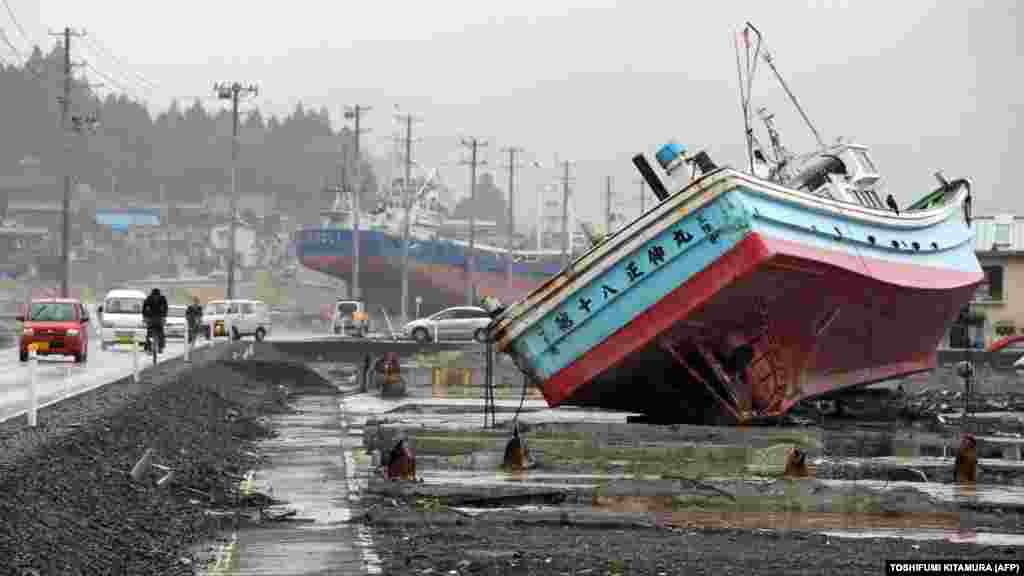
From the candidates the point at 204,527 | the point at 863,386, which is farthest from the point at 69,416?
the point at 863,386

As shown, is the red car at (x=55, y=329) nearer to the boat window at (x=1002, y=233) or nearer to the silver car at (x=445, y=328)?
the silver car at (x=445, y=328)

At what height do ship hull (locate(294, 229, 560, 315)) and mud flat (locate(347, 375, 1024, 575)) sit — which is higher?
ship hull (locate(294, 229, 560, 315))

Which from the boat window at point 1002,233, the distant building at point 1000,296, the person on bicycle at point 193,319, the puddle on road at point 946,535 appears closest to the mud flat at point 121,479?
the puddle on road at point 946,535

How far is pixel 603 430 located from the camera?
29.1m

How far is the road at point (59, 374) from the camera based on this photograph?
32375mm

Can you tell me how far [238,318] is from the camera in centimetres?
8406

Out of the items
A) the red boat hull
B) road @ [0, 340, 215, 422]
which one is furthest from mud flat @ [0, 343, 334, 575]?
the red boat hull

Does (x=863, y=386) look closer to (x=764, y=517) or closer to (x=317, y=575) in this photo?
(x=764, y=517)

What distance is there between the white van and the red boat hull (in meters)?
32.6

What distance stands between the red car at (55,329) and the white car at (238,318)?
1178 inches

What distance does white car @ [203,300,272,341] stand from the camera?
8300cm

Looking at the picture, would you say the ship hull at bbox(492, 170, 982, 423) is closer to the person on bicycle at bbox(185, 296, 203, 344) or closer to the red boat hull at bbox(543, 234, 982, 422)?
the red boat hull at bbox(543, 234, 982, 422)

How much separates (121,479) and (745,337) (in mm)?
15448

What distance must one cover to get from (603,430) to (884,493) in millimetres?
9373
